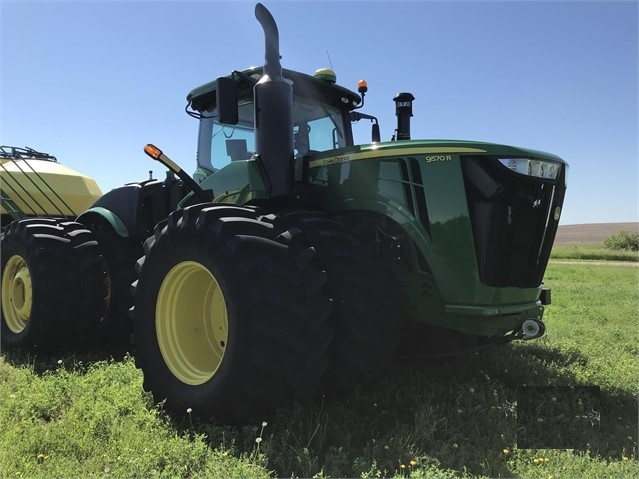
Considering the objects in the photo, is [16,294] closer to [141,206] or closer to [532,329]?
[141,206]

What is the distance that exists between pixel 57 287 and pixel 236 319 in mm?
2864

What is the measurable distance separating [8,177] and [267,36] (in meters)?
5.57

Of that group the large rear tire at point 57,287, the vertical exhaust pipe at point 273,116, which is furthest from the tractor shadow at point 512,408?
the large rear tire at point 57,287

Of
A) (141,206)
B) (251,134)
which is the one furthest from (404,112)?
(141,206)

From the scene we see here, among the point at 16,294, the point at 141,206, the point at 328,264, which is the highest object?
the point at 141,206

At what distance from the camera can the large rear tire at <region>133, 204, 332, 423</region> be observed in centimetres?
298

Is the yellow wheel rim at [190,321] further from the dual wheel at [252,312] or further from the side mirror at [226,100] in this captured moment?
the side mirror at [226,100]

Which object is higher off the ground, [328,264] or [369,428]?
[328,264]

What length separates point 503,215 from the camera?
3387mm

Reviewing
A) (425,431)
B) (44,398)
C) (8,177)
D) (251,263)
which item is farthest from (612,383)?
(8,177)

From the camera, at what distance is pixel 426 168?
346 centimetres

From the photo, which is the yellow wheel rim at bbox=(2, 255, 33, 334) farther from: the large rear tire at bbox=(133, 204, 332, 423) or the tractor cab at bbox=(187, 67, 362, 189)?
the large rear tire at bbox=(133, 204, 332, 423)

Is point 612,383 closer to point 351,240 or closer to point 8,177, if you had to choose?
point 351,240

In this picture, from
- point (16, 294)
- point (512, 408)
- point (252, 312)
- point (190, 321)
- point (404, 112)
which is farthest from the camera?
point (16, 294)
